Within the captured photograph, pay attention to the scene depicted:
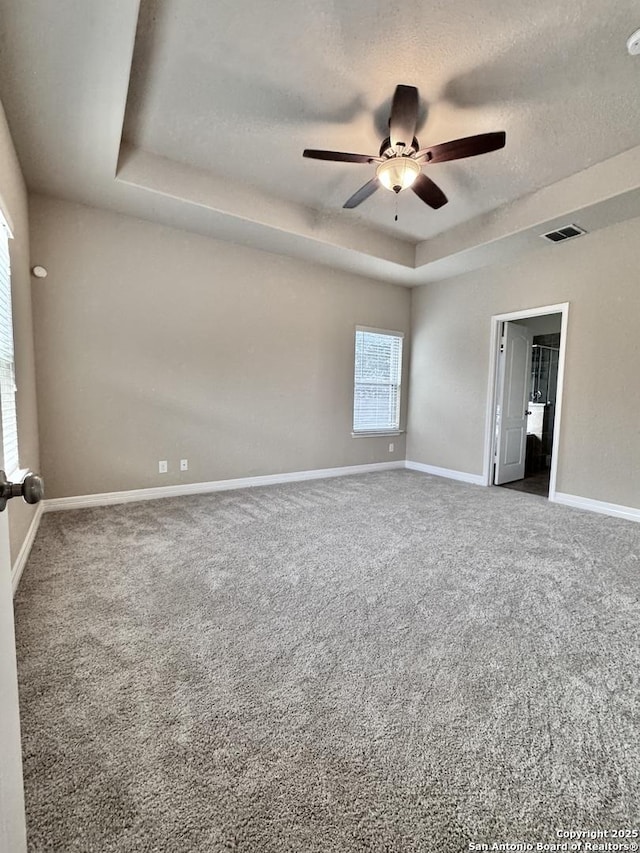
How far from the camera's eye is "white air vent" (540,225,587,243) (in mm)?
3545

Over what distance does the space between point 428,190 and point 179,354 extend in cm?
273

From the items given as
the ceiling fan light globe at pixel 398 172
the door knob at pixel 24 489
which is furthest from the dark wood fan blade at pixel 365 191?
the door knob at pixel 24 489

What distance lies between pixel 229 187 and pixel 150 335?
1.57 meters

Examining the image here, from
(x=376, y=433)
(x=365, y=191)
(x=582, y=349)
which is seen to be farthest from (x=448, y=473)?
(x=365, y=191)

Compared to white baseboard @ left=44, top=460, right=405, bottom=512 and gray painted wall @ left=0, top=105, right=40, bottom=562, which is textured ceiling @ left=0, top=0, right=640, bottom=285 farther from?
white baseboard @ left=44, top=460, right=405, bottom=512

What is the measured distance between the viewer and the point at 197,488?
4051mm

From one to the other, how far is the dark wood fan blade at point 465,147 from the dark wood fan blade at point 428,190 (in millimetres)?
232

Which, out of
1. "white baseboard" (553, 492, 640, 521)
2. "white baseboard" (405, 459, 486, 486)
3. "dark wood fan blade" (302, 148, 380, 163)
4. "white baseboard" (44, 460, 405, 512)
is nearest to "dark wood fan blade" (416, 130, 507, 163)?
"dark wood fan blade" (302, 148, 380, 163)

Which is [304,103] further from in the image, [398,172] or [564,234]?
[564,234]

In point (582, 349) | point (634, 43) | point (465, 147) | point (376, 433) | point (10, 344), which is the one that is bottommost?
point (376, 433)

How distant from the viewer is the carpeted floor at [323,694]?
0.97 meters

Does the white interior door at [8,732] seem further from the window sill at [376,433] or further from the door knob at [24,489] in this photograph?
the window sill at [376,433]

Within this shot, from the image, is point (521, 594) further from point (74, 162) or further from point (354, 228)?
point (74, 162)

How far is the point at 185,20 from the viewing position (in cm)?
193
